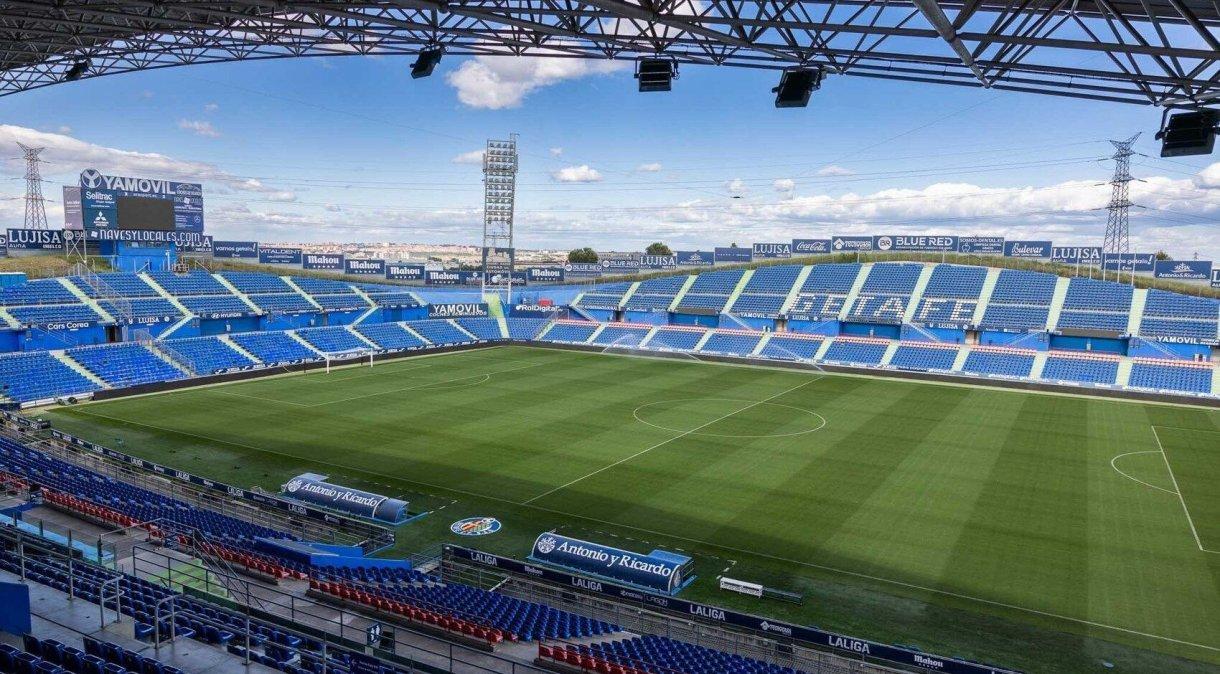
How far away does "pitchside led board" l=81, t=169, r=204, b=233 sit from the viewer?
42406 millimetres

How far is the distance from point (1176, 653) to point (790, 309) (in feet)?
145

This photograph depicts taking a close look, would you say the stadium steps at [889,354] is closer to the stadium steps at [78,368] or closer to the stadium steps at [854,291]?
the stadium steps at [854,291]

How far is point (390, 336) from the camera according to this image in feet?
175

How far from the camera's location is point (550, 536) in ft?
54.6

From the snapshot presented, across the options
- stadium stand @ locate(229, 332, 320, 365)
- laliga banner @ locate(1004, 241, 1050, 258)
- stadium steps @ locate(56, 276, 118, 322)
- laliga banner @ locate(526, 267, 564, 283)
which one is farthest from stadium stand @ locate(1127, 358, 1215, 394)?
stadium steps @ locate(56, 276, 118, 322)

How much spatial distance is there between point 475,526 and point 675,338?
38.7m

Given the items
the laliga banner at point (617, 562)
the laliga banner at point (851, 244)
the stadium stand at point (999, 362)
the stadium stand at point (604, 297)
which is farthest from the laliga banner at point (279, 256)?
the stadium stand at point (999, 362)

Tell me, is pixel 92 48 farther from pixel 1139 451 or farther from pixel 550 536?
pixel 1139 451

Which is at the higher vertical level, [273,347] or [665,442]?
[273,347]

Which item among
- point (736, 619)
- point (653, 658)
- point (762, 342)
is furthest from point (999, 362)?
point (653, 658)

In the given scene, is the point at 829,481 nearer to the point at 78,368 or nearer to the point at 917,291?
the point at 78,368

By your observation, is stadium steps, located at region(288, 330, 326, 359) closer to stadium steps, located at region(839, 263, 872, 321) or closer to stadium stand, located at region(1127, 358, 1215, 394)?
stadium steps, located at region(839, 263, 872, 321)

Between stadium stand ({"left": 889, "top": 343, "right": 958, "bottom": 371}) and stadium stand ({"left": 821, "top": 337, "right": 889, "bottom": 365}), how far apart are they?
115 centimetres

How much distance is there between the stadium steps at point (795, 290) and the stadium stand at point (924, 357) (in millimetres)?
10068
